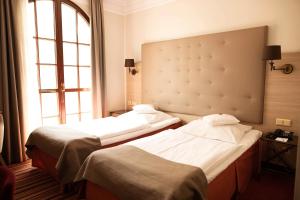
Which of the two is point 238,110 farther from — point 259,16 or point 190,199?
point 190,199

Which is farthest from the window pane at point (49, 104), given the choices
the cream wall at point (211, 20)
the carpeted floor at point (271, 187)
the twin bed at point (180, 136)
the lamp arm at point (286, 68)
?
the lamp arm at point (286, 68)

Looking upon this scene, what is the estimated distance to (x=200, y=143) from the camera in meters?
2.34

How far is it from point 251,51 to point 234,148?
133cm

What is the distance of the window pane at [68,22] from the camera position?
11.9ft

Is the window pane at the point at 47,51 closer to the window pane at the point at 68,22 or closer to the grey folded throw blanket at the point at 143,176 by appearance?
the window pane at the point at 68,22

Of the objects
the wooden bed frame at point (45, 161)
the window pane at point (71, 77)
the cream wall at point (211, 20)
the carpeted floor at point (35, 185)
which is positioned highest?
the cream wall at point (211, 20)

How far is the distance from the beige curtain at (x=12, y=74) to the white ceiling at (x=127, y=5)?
62.5 inches

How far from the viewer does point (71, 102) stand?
383cm

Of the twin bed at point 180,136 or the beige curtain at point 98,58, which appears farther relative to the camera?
the beige curtain at point 98,58

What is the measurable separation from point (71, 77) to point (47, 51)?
584 millimetres

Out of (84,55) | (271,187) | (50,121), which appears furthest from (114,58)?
(271,187)

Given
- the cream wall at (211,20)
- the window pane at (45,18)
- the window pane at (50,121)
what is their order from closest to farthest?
the cream wall at (211,20), the window pane at (45,18), the window pane at (50,121)

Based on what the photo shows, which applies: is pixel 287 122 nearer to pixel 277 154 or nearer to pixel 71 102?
pixel 277 154

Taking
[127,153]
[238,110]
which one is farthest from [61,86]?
[238,110]
